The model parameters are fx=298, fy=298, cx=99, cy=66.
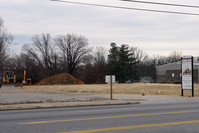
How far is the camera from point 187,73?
94.5 feet

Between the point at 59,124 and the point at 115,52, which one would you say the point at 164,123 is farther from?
the point at 115,52

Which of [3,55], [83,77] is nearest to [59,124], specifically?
[3,55]

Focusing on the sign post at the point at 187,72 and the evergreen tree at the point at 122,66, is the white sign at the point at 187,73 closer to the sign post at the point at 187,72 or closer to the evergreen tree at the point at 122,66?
the sign post at the point at 187,72

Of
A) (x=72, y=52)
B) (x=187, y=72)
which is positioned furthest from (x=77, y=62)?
(x=187, y=72)

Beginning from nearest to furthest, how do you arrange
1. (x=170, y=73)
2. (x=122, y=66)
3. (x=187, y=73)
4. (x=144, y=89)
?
(x=187, y=73)
(x=144, y=89)
(x=122, y=66)
(x=170, y=73)

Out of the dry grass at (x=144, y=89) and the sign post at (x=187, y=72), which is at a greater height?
the sign post at (x=187, y=72)

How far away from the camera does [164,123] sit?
10930 mm

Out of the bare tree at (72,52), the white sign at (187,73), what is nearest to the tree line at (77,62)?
the bare tree at (72,52)

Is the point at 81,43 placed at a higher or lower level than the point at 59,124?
higher

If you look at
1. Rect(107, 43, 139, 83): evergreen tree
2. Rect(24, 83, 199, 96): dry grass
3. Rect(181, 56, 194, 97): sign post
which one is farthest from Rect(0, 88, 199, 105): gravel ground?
Rect(107, 43, 139, 83): evergreen tree

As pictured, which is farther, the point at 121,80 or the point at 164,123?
the point at 121,80

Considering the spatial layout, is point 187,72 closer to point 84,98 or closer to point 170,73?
point 84,98

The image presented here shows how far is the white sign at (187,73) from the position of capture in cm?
2848

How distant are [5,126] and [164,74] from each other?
91.0 meters
